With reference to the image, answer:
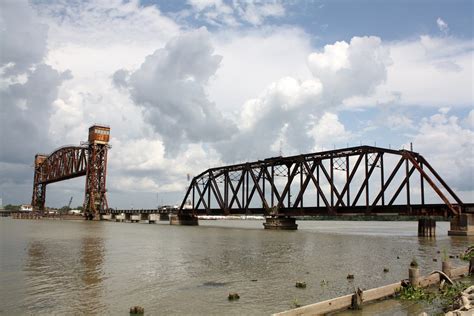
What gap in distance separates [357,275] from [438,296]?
754 cm

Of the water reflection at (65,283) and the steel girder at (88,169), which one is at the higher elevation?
the steel girder at (88,169)

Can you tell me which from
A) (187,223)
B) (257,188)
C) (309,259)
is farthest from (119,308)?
(187,223)

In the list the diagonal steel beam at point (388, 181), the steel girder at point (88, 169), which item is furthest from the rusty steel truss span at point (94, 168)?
the diagonal steel beam at point (388, 181)

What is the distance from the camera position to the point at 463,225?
64.8 metres


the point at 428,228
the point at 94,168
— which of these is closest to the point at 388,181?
the point at 428,228

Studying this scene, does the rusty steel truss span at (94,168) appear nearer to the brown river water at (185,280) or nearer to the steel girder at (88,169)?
the steel girder at (88,169)

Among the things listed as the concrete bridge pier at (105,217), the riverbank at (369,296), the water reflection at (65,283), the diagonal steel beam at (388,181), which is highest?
the diagonal steel beam at (388,181)

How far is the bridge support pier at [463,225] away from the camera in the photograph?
64188 mm

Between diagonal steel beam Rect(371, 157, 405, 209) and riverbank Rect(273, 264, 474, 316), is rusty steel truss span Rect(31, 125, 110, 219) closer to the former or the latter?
diagonal steel beam Rect(371, 157, 405, 209)

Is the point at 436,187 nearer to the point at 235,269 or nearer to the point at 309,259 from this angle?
the point at 309,259

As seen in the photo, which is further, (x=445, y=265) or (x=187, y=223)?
(x=187, y=223)

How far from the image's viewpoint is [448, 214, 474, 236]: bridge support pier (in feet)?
211

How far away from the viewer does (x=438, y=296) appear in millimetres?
18500

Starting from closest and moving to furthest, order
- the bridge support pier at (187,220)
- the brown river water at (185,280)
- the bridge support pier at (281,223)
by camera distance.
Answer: the brown river water at (185,280) → the bridge support pier at (281,223) → the bridge support pier at (187,220)
